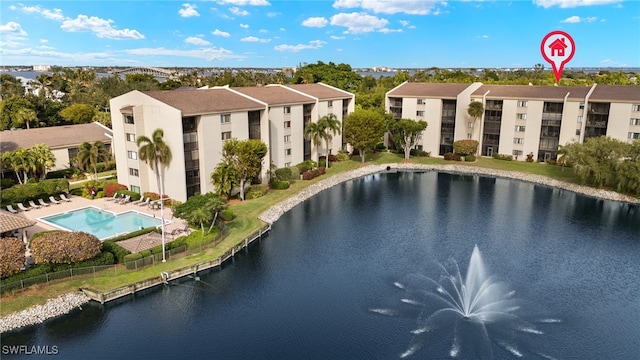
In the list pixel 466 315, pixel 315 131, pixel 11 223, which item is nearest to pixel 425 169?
pixel 315 131

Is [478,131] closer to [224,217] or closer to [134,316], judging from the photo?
[224,217]

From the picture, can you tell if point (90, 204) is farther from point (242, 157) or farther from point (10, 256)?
point (10, 256)

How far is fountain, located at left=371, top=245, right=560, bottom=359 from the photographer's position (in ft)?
98.8

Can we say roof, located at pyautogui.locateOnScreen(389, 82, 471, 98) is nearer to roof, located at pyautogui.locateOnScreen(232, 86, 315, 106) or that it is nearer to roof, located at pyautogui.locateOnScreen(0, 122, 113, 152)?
roof, located at pyautogui.locateOnScreen(232, 86, 315, 106)

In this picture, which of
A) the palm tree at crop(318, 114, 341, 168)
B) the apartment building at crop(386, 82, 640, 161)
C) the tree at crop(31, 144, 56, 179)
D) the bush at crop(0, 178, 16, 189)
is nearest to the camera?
the bush at crop(0, 178, 16, 189)

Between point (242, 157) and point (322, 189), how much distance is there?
17.3 m

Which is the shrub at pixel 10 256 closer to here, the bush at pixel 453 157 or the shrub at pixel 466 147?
the bush at pixel 453 157

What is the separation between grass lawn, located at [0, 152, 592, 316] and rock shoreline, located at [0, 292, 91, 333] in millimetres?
536

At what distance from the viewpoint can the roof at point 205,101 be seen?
5691 cm

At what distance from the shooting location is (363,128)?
81938mm

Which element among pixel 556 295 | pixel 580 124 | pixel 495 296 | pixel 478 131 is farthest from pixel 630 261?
pixel 478 131

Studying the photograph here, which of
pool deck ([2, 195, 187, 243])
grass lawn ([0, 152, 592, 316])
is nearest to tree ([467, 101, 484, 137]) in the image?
grass lawn ([0, 152, 592, 316])

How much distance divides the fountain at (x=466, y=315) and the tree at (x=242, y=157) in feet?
87.4

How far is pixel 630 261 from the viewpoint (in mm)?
44375
